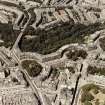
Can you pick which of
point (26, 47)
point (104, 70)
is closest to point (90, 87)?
point (104, 70)

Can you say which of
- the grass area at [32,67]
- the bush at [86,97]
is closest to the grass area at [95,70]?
the bush at [86,97]

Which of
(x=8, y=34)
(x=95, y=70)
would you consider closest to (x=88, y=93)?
(x=95, y=70)

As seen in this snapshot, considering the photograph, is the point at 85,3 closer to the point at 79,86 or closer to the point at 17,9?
the point at 17,9

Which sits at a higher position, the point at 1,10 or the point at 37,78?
the point at 1,10

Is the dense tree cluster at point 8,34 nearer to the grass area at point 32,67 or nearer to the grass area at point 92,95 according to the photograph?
the grass area at point 32,67

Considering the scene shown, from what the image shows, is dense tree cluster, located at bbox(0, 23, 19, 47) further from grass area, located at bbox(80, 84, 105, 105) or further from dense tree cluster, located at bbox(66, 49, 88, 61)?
grass area, located at bbox(80, 84, 105, 105)

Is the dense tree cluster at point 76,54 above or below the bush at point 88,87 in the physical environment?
above

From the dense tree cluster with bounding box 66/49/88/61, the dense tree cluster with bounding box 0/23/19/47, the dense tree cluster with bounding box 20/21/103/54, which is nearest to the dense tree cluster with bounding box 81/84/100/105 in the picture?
the dense tree cluster with bounding box 66/49/88/61
